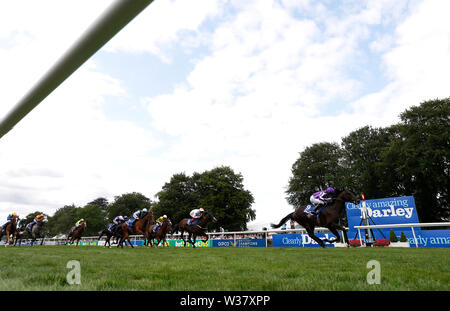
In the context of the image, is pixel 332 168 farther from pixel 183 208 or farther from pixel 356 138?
pixel 183 208

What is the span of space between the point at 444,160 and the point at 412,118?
6078mm

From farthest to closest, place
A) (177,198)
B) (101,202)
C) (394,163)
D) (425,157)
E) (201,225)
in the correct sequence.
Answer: (101,202) < (177,198) < (394,163) < (425,157) < (201,225)

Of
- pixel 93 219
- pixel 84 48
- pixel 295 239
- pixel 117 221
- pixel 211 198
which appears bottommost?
pixel 295 239

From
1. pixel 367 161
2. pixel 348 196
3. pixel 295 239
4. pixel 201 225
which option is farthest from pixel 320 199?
pixel 367 161

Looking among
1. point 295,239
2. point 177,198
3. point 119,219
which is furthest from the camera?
point 177,198

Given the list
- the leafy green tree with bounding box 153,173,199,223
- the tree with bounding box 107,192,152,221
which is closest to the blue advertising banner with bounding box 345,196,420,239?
the leafy green tree with bounding box 153,173,199,223

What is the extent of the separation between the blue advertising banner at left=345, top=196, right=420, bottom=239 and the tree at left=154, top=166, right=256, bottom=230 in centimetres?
2611

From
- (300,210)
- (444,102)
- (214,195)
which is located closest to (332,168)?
(444,102)

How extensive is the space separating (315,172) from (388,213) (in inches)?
974

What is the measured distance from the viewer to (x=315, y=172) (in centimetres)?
4222

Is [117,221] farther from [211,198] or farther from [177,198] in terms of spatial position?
[177,198]

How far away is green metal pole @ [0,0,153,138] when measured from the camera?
1.04 meters

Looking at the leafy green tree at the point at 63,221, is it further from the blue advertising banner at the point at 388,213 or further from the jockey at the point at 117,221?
the blue advertising banner at the point at 388,213

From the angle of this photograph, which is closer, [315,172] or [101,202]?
[315,172]
